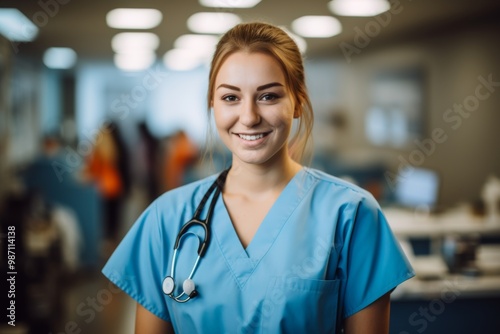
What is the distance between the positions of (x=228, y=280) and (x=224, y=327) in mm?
89

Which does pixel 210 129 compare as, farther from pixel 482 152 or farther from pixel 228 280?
pixel 482 152

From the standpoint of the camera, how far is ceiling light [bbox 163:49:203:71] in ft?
23.0

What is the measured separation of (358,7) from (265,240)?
338 cm

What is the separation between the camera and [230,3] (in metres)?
3.86

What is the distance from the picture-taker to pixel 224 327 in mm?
1033

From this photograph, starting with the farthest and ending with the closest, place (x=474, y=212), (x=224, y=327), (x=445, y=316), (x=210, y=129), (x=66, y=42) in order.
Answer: (x=66, y=42), (x=474, y=212), (x=445, y=316), (x=210, y=129), (x=224, y=327)

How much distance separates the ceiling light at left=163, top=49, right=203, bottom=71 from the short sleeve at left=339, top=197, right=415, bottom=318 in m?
6.02

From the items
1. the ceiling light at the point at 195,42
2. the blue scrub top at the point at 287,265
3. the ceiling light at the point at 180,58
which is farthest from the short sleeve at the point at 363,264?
the ceiling light at the point at 180,58

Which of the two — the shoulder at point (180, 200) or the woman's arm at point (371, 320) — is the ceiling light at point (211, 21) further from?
the woman's arm at point (371, 320)

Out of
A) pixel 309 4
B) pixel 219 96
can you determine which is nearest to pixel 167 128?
pixel 309 4

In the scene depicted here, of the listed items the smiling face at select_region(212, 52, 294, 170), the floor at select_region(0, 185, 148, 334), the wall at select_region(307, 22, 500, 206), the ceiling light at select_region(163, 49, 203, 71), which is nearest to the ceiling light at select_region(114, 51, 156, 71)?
the ceiling light at select_region(163, 49, 203, 71)

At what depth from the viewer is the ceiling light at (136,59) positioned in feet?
23.0

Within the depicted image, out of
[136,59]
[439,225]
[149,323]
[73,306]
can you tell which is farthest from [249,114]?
[136,59]

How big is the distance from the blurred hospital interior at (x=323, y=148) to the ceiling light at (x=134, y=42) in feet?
0.11
